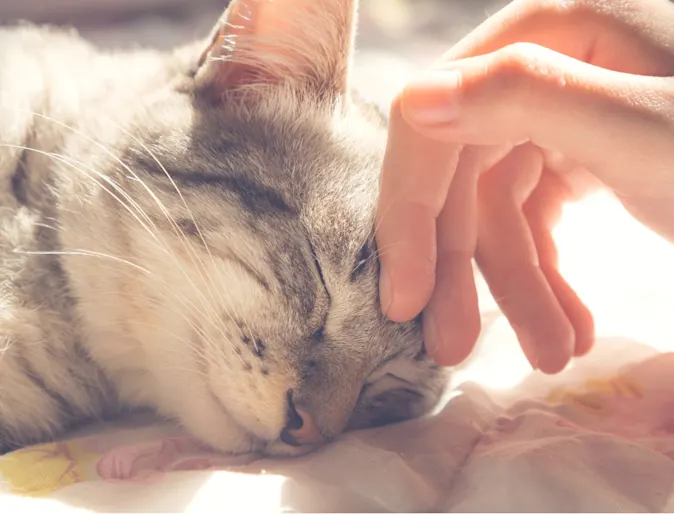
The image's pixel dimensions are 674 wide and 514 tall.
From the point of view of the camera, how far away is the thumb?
0.69 meters

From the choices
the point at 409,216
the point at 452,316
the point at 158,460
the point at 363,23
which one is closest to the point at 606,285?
the point at 452,316

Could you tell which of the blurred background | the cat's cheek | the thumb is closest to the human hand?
the thumb

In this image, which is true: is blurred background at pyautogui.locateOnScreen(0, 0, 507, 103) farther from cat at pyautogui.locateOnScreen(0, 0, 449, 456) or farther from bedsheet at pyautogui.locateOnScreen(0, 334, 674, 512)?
bedsheet at pyautogui.locateOnScreen(0, 334, 674, 512)

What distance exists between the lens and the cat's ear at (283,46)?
0.94 meters

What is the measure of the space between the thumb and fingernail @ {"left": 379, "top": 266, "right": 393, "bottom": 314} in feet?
0.76

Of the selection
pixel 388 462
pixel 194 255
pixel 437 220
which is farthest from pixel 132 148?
pixel 388 462

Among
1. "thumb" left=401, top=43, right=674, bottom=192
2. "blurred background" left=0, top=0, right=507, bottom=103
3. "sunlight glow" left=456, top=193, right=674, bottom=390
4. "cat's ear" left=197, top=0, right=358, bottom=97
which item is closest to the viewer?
"thumb" left=401, top=43, right=674, bottom=192

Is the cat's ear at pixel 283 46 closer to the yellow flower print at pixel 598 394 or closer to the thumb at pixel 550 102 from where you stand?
the thumb at pixel 550 102

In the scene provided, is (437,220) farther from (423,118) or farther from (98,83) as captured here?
(98,83)

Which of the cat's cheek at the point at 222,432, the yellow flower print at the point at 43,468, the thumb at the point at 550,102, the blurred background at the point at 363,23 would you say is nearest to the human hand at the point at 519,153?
the thumb at the point at 550,102

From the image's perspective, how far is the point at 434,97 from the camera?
71cm

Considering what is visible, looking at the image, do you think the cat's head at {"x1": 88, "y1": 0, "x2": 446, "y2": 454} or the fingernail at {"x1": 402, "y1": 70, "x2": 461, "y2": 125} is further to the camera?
the cat's head at {"x1": 88, "y1": 0, "x2": 446, "y2": 454}

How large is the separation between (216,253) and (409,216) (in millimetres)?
256

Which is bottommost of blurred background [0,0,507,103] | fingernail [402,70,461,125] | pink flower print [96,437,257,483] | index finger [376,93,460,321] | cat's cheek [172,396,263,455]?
pink flower print [96,437,257,483]
